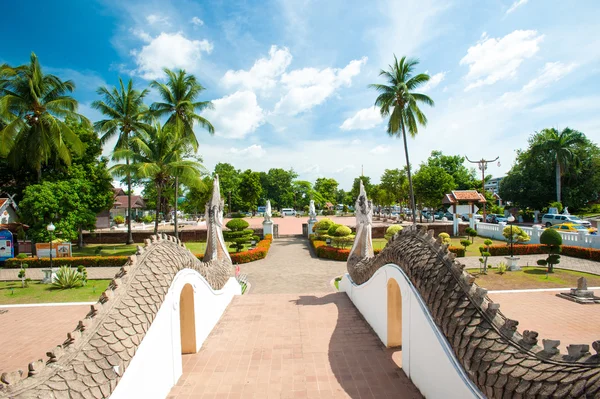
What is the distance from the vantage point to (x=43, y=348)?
719cm

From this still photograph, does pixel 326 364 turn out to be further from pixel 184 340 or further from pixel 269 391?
pixel 184 340

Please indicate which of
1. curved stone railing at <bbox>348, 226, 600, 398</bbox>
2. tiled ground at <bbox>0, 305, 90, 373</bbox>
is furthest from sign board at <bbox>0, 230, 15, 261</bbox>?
curved stone railing at <bbox>348, 226, 600, 398</bbox>

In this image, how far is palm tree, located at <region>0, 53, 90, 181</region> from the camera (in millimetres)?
18047

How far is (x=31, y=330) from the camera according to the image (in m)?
8.34

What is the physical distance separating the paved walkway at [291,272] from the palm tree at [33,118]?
14.7m

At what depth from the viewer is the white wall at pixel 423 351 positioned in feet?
11.6

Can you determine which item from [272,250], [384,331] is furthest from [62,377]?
[272,250]

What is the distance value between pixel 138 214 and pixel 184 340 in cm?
5402

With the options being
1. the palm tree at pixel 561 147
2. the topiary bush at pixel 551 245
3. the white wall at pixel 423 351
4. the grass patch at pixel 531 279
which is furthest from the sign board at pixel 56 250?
the palm tree at pixel 561 147

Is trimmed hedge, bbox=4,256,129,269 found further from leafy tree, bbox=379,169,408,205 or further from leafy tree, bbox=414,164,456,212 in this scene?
leafy tree, bbox=379,169,408,205

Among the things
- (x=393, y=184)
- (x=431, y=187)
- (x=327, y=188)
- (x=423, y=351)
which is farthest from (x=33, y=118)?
(x=327, y=188)

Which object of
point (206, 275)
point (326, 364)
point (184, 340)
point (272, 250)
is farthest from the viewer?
point (272, 250)

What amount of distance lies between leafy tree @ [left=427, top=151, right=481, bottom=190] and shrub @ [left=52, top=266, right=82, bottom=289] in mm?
58554

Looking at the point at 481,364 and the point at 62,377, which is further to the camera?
the point at 481,364
